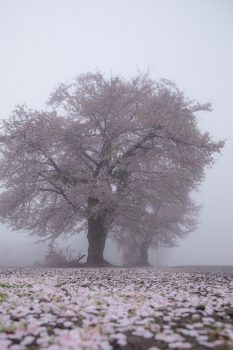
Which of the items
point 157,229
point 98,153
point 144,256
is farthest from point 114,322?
point 144,256

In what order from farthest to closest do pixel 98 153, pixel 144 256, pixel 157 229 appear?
pixel 144 256, pixel 157 229, pixel 98 153

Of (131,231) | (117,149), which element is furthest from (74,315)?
(131,231)

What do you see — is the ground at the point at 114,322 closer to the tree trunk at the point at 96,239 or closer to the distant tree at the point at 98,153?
the distant tree at the point at 98,153

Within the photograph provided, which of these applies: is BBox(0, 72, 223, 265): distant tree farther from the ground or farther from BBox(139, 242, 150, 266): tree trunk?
the ground

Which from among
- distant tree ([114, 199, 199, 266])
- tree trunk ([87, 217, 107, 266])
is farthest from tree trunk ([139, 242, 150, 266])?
tree trunk ([87, 217, 107, 266])

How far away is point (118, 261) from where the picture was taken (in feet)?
254

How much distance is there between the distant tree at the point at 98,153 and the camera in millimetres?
26672

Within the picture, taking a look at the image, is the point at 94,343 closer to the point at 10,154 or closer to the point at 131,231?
the point at 10,154

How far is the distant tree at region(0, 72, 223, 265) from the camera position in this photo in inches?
1050

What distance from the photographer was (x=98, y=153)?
29.5 metres

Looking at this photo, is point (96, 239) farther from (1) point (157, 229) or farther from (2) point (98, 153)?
(1) point (157, 229)

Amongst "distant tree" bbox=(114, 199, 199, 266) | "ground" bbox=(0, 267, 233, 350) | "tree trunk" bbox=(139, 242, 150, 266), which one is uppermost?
"distant tree" bbox=(114, 199, 199, 266)

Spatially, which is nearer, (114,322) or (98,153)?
(114,322)

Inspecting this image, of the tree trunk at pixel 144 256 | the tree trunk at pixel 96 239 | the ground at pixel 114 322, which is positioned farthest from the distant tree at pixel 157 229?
the ground at pixel 114 322
